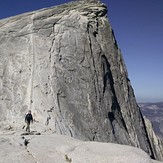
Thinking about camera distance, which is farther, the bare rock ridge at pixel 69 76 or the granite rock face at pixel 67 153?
the bare rock ridge at pixel 69 76

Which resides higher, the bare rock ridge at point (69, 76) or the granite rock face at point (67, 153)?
the bare rock ridge at point (69, 76)

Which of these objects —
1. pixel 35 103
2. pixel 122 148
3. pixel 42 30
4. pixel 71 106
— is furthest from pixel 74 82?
pixel 122 148

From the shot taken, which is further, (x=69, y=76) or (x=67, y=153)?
(x=69, y=76)

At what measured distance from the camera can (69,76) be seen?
43.3 meters

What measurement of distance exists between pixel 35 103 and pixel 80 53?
1055 cm

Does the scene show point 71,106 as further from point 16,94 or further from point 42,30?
point 42,30

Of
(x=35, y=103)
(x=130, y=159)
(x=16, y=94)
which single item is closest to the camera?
(x=130, y=159)

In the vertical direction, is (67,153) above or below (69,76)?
below

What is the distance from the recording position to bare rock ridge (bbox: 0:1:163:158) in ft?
132

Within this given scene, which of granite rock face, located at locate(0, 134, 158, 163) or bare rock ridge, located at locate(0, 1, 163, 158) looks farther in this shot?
bare rock ridge, located at locate(0, 1, 163, 158)

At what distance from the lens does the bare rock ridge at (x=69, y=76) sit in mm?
40219

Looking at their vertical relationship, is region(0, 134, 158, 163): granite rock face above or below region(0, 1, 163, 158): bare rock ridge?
below

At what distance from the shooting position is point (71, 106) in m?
41.2

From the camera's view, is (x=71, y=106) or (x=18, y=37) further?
(x=18, y=37)
